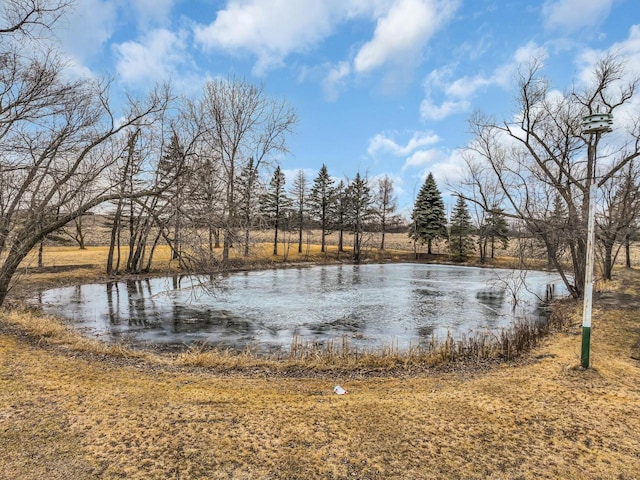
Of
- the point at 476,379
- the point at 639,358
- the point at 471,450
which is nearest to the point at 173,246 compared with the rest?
the point at 476,379

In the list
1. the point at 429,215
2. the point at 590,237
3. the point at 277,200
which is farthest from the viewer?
the point at 429,215

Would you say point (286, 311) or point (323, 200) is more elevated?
point (323, 200)

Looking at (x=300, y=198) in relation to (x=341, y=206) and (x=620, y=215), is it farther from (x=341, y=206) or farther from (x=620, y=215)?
(x=620, y=215)

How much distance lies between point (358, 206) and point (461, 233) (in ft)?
37.5

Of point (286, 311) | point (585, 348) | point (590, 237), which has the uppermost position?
point (590, 237)

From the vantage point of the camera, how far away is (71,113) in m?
10.1

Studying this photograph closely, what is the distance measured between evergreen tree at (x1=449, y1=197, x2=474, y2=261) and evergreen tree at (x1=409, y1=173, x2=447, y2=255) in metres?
1.25

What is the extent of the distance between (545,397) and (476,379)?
1.13m

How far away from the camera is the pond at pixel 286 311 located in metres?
10.8

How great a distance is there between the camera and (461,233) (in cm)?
4084

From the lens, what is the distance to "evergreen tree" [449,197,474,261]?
4078cm

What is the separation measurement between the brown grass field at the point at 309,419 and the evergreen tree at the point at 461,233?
34.8 metres

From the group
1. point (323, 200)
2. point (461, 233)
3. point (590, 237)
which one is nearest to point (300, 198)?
point (323, 200)

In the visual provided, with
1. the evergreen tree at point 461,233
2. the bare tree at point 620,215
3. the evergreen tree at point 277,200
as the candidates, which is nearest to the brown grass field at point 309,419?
the bare tree at point 620,215
